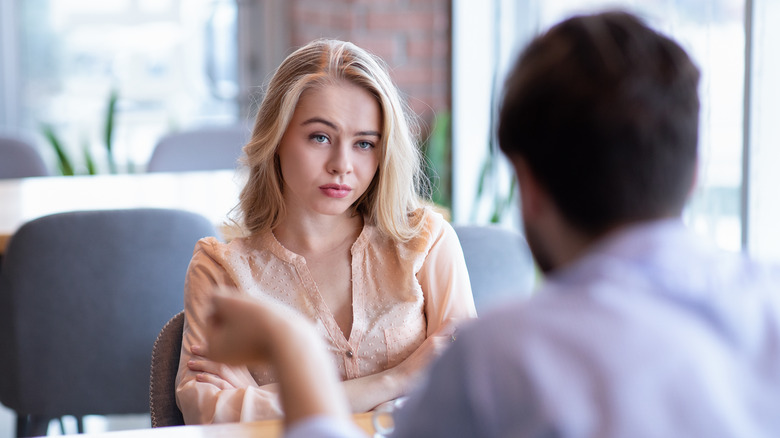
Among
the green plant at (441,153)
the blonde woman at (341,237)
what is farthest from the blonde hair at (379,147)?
the green plant at (441,153)

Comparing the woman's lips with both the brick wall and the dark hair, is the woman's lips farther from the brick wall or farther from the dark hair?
the brick wall

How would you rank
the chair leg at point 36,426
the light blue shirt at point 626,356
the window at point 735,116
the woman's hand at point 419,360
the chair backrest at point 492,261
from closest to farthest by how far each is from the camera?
the light blue shirt at point 626,356 < the woman's hand at point 419,360 < the chair backrest at point 492,261 < the chair leg at point 36,426 < the window at point 735,116

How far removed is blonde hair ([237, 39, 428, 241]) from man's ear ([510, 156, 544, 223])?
0.76 metres

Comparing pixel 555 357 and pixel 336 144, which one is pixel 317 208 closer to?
pixel 336 144

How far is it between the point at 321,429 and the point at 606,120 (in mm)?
287

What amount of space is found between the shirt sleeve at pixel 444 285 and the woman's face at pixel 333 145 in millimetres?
172

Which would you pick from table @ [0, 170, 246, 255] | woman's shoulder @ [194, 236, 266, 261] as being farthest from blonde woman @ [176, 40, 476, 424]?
table @ [0, 170, 246, 255]

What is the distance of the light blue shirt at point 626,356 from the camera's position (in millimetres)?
513

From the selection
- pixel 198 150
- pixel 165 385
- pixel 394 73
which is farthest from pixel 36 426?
pixel 394 73

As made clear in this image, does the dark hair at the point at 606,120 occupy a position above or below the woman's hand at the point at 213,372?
above

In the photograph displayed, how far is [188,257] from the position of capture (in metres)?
1.89

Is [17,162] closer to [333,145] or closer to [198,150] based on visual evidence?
[198,150]

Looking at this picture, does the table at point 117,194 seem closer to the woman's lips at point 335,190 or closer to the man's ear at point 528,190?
the woman's lips at point 335,190

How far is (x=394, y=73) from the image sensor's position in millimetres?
3912
